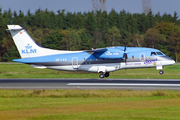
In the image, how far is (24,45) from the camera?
35.4 meters

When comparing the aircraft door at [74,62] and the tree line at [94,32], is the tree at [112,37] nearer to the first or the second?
the tree line at [94,32]

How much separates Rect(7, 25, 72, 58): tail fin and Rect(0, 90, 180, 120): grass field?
13.3 metres

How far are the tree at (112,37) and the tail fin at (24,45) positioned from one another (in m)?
62.7

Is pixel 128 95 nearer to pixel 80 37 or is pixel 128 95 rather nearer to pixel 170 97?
pixel 170 97

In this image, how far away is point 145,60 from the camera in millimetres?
34125

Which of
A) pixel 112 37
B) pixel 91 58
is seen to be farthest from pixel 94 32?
pixel 91 58

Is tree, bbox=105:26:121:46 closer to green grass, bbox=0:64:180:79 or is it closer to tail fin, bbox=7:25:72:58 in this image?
green grass, bbox=0:64:180:79

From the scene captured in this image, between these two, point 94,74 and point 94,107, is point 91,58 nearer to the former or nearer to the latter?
point 94,74

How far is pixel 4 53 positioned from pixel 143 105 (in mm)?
78200

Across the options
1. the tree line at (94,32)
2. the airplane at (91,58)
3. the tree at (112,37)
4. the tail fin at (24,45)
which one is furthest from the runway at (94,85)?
the tree at (112,37)

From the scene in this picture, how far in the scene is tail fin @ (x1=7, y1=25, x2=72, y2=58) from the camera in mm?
35119

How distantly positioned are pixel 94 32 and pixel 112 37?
11.3m

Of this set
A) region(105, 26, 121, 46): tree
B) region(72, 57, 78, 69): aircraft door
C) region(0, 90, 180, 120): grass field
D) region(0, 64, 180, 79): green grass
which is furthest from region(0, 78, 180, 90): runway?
region(105, 26, 121, 46): tree

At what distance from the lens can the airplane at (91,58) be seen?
3412 cm
